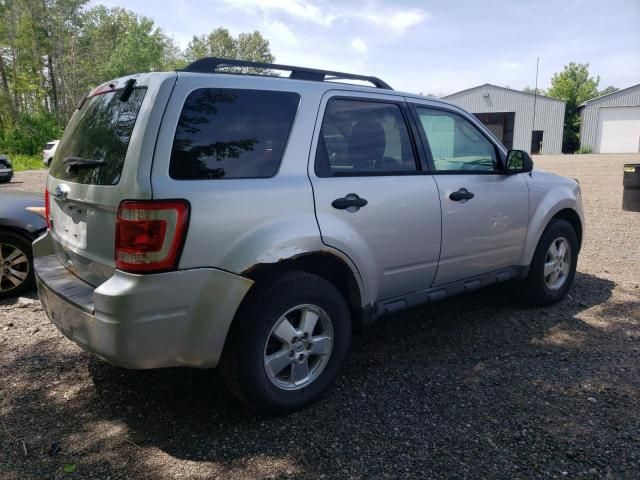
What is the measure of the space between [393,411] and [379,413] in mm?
89

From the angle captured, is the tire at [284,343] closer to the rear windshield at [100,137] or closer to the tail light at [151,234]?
the tail light at [151,234]

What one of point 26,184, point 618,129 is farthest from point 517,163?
point 618,129

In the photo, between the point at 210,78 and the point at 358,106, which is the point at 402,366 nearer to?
the point at 358,106

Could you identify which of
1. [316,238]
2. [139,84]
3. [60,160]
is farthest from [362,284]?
[60,160]

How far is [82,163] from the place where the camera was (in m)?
2.78

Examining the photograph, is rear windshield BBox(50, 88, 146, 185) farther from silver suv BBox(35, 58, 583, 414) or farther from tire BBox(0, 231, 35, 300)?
tire BBox(0, 231, 35, 300)

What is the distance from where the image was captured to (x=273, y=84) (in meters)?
2.94

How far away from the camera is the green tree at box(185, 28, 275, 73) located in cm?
7688

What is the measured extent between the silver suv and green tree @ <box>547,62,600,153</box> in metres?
56.0

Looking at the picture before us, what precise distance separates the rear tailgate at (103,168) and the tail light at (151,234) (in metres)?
0.07

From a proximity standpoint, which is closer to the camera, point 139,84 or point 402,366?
point 139,84

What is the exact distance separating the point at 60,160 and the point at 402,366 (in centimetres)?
269

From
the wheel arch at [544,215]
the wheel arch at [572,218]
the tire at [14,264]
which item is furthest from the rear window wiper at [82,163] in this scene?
the wheel arch at [572,218]

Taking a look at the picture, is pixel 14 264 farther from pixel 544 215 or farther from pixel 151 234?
pixel 544 215
